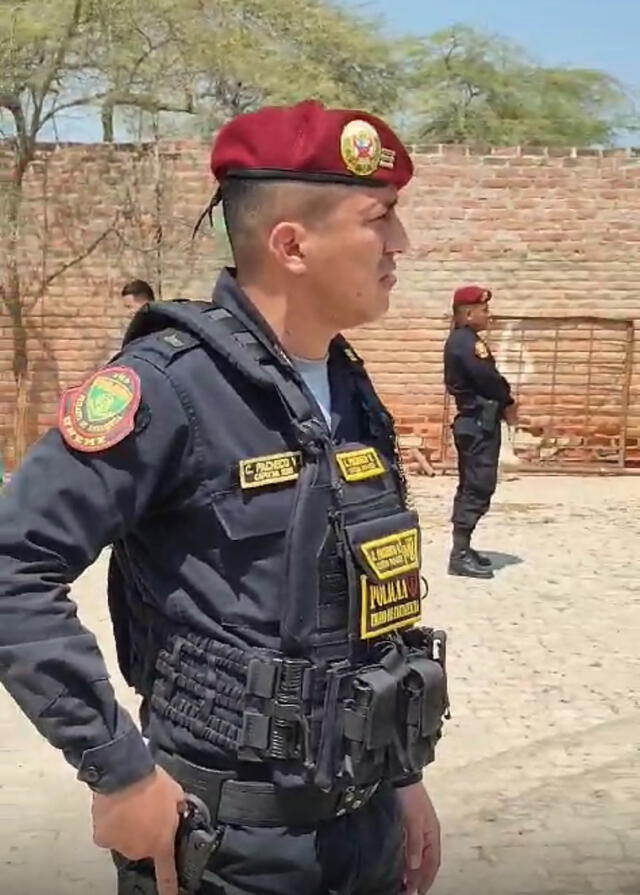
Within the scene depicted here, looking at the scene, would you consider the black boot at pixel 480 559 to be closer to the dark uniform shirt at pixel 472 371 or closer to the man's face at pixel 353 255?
the dark uniform shirt at pixel 472 371

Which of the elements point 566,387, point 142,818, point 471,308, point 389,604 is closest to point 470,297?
point 471,308

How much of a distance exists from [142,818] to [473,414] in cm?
594

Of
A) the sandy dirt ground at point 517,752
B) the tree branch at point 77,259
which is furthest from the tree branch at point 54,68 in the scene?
the sandy dirt ground at point 517,752

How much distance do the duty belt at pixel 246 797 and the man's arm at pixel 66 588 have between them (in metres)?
0.16

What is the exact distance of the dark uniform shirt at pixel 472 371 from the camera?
285 inches

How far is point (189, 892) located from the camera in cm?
170

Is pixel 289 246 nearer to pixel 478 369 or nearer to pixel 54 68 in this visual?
pixel 478 369

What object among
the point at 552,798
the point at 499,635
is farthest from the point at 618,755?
the point at 499,635

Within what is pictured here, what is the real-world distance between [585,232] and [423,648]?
9959mm

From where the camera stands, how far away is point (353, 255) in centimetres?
176

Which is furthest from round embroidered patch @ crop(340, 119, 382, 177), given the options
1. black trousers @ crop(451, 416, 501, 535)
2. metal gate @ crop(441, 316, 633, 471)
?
metal gate @ crop(441, 316, 633, 471)

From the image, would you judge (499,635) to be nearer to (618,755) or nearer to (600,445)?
(618,755)

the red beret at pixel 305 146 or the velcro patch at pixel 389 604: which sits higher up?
the red beret at pixel 305 146

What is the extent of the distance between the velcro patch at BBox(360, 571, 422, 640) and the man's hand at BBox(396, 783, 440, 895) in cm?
32
